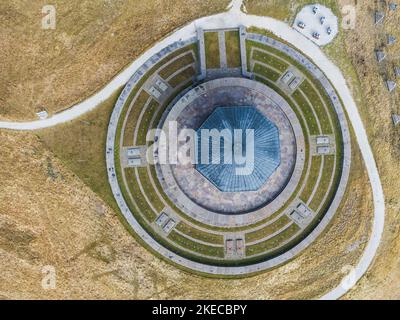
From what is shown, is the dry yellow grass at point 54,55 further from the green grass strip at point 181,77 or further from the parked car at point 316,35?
the parked car at point 316,35

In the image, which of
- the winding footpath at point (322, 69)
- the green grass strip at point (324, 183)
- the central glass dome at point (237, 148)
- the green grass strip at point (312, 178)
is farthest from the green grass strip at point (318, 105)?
the central glass dome at point (237, 148)

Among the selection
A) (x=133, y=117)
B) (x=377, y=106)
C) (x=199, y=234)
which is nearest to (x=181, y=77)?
(x=133, y=117)

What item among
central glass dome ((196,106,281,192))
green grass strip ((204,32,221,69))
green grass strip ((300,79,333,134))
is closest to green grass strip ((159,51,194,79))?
green grass strip ((204,32,221,69))

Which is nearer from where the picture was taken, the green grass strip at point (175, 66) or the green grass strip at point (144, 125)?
the green grass strip at point (144, 125)

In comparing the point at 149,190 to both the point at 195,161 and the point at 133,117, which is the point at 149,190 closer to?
the point at 195,161

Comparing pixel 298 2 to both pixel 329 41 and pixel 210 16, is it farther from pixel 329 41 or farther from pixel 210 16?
pixel 210 16

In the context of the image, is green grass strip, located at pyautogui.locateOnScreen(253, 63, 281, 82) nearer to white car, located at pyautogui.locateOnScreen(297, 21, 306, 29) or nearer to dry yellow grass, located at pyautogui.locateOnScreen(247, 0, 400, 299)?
white car, located at pyautogui.locateOnScreen(297, 21, 306, 29)
